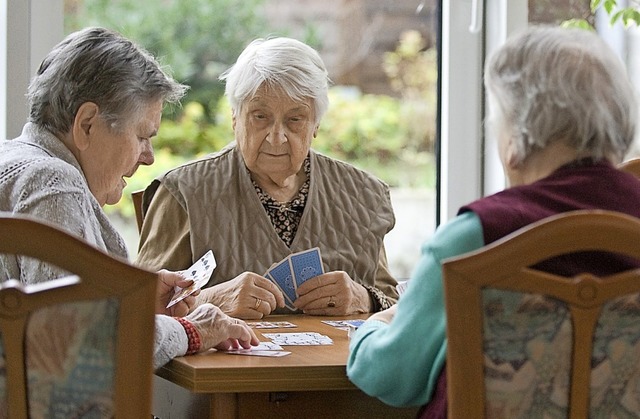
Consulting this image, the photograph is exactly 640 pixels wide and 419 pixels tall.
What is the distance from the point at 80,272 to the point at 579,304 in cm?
73

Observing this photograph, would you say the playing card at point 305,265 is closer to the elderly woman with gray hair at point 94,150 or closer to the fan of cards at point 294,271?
the fan of cards at point 294,271

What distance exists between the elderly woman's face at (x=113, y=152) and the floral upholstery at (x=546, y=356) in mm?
1137

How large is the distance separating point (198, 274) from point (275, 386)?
724 mm

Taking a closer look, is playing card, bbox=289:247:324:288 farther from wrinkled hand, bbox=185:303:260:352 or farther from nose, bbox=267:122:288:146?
wrinkled hand, bbox=185:303:260:352

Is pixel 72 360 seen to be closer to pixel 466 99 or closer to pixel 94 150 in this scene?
Answer: pixel 94 150

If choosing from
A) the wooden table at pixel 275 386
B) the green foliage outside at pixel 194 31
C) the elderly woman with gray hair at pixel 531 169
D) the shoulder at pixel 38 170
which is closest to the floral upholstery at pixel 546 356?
the elderly woman with gray hair at pixel 531 169

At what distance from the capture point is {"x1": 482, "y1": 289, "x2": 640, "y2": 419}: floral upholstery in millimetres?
1593

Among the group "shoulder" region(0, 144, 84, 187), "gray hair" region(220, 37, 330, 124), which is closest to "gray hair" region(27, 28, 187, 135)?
"shoulder" region(0, 144, 84, 187)

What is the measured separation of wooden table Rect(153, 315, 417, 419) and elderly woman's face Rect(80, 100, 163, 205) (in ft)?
1.79

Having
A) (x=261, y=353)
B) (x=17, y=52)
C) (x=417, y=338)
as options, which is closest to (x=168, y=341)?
(x=261, y=353)

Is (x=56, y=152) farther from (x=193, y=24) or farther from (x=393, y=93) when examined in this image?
(x=393, y=93)

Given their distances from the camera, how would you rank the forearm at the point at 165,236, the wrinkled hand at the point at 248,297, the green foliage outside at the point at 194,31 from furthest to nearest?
1. the green foliage outside at the point at 194,31
2. the forearm at the point at 165,236
3. the wrinkled hand at the point at 248,297

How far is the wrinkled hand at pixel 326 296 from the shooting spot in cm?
282

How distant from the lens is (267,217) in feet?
9.90
